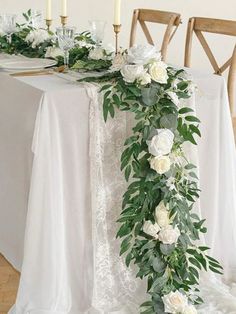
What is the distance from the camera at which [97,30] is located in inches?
97.6

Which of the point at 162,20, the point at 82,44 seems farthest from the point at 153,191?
the point at 162,20

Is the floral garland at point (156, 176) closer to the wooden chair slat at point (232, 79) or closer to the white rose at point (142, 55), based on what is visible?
the white rose at point (142, 55)

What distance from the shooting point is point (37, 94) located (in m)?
2.07

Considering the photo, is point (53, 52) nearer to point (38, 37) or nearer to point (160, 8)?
point (38, 37)

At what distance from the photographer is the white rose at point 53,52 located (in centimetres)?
264

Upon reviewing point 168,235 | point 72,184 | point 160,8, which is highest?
point 160,8

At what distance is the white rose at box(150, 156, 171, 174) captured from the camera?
200cm

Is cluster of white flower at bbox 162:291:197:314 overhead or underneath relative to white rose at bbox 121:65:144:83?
underneath

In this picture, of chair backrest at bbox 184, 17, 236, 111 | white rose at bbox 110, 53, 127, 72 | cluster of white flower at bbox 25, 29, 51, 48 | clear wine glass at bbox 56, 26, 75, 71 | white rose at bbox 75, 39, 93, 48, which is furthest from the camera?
chair backrest at bbox 184, 17, 236, 111

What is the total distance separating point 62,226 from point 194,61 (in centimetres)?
314

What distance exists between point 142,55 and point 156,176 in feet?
1.29

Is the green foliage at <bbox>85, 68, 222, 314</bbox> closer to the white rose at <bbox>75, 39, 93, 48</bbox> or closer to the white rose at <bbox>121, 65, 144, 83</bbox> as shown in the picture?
the white rose at <bbox>121, 65, 144, 83</bbox>

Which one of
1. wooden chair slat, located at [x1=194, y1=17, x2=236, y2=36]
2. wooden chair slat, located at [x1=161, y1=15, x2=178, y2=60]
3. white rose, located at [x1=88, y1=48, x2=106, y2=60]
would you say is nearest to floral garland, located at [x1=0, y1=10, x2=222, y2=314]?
white rose, located at [x1=88, y1=48, x2=106, y2=60]

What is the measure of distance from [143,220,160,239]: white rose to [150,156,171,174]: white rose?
180 millimetres
